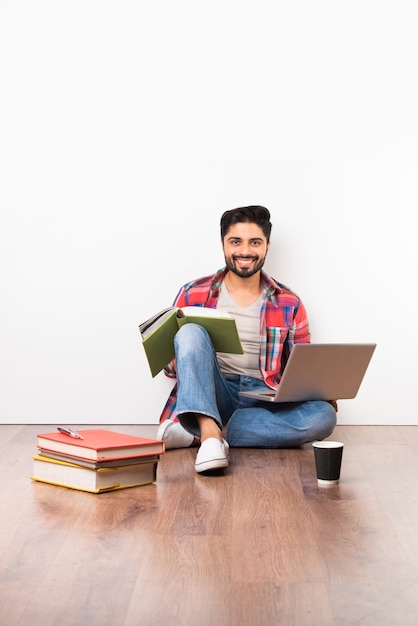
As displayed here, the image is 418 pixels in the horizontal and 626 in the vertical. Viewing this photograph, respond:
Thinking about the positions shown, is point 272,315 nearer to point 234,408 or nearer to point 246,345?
point 246,345

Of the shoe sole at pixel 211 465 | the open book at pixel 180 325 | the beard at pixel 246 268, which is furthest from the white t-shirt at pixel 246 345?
the shoe sole at pixel 211 465

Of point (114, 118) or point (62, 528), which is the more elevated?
point (114, 118)

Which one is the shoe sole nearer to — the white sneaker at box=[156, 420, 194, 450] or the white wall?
the white sneaker at box=[156, 420, 194, 450]

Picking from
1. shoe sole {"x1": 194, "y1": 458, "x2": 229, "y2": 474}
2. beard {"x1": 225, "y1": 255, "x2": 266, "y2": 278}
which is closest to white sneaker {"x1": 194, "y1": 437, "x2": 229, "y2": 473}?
shoe sole {"x1": 194, "y1": 458, "x2": 229, "y2": 474}

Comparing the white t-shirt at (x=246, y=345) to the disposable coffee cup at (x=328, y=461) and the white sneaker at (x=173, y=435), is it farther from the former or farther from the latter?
the disposable coffee cup at (x=328, y=461)

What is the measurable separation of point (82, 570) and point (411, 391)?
231 centimetres

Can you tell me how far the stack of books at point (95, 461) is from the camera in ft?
8.11

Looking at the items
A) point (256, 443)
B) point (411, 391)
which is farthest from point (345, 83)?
point (256, 443)

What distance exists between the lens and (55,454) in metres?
A: 2.60

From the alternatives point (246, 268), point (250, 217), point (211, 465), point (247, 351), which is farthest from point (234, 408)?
point (250, 217)

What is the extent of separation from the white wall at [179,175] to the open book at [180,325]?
619 mm

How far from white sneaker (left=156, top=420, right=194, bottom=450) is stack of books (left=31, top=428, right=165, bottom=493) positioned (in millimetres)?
512

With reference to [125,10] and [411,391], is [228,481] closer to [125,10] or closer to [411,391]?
[411,391]

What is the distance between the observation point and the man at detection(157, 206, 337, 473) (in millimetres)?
3066
